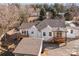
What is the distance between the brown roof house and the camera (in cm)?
254

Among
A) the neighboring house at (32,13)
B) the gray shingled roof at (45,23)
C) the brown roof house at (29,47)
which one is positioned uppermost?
the neighboring house at (32,13)

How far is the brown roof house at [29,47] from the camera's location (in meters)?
2.54

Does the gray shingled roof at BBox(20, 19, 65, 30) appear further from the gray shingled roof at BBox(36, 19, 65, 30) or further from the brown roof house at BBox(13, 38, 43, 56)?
the brown roof house at BBox(13, 38, 43, 56)

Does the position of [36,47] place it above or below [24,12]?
below

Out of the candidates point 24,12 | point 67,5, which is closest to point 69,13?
point 67,5

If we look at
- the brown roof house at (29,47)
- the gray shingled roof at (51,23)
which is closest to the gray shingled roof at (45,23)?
the gray shingled roof at (51,23)

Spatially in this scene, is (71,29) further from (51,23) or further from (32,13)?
(32,13)

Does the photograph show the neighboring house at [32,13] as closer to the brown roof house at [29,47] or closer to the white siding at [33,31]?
the white siding at [33,31]

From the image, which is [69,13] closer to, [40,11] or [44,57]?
[40,11]

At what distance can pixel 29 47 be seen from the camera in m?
2.56

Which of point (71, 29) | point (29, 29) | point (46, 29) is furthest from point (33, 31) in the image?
point (71, 29)

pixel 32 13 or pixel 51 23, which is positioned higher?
pixel 32 13

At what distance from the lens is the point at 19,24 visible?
2541 millimetres

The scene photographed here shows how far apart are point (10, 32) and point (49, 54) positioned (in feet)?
1.73
